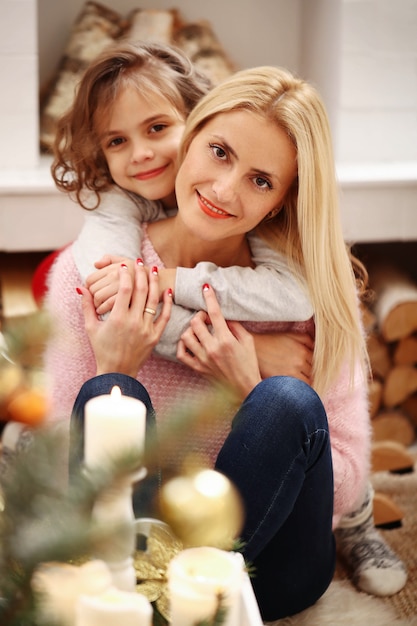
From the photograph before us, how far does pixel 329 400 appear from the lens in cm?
142

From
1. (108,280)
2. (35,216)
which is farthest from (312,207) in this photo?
(35,216)

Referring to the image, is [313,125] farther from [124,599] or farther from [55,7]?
[55,7]

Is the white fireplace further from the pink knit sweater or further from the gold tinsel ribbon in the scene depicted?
the gold tinsel ribbon

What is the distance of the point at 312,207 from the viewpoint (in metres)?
1.29

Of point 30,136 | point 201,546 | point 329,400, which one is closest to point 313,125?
point 329,400

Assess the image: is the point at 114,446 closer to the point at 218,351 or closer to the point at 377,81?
the point at 218,351

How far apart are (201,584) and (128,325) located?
0.67 m

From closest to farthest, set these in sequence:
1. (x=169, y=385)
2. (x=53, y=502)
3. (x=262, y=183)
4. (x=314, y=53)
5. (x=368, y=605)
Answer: (x=53, y=502)
(x=262, y=183)
(x=169, y=385)
(x=368, y=605)
(x=314, y=53)

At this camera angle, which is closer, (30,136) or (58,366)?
(58,366)

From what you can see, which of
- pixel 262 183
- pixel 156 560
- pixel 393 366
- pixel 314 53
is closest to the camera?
pixel 156 560

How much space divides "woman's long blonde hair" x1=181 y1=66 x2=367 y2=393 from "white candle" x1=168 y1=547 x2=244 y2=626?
2.28ft

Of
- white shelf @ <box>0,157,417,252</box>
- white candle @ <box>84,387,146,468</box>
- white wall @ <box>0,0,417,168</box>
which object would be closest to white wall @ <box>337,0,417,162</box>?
white wall @ <box>0,0,417,168</box>

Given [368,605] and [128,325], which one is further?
[368,605]

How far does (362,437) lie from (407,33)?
135 cm
